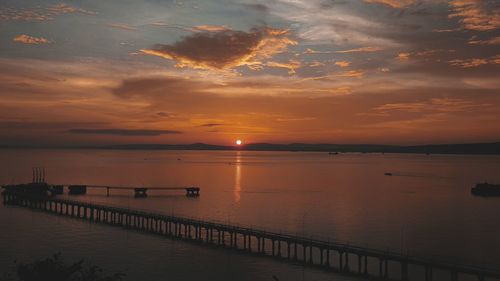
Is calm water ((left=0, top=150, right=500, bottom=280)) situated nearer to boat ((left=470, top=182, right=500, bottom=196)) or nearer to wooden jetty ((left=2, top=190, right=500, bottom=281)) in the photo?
wooden jetty ((left=2, top=190, right=500, bottom=281))

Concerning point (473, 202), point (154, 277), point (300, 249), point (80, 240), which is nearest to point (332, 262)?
point (300, 249)

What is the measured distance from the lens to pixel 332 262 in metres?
53.3

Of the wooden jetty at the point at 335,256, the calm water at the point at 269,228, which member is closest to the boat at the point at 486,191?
the calm water at the point at 269,228

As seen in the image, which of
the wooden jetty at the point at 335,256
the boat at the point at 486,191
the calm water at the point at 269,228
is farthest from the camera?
the boat at the point at 486,191

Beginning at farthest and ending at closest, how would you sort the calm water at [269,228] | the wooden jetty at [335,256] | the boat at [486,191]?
1. the boat at [486,191]
2. the calm water at [269,228]
3. the wooden jetty at [335,256]

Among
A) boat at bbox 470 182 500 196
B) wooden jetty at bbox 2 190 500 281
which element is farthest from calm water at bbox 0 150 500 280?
boat at bbox 470 182 500 196

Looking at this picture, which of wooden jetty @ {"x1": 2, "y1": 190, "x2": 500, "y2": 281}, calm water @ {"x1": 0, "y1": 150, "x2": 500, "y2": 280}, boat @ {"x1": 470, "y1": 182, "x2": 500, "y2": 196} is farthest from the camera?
boat @ {"x1": 470, "y1": 182, "x2": 500, "y2": 196}

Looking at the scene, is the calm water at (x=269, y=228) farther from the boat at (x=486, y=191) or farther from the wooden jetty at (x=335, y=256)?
the boat at (x=486, y=191)

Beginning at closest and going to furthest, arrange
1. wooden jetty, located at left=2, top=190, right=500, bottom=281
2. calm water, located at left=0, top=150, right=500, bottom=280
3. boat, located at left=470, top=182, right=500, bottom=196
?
1. wooden jetty, located at left=2, top=190, right=500, bottom=281
2. calm water, located at left=0, top=150, right=500, bottom=280
3. boat, located at left=470, top=182, right=500, bottom=196

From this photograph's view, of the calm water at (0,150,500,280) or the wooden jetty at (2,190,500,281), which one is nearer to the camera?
the wooden jetty at (2,190,500,281)

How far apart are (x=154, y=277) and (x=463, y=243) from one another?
134 feet

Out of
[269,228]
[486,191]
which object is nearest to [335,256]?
[269,228]

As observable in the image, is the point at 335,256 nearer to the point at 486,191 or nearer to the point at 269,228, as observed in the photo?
the point at 269,228

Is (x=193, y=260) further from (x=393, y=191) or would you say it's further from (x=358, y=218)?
(x=393, y=191)
